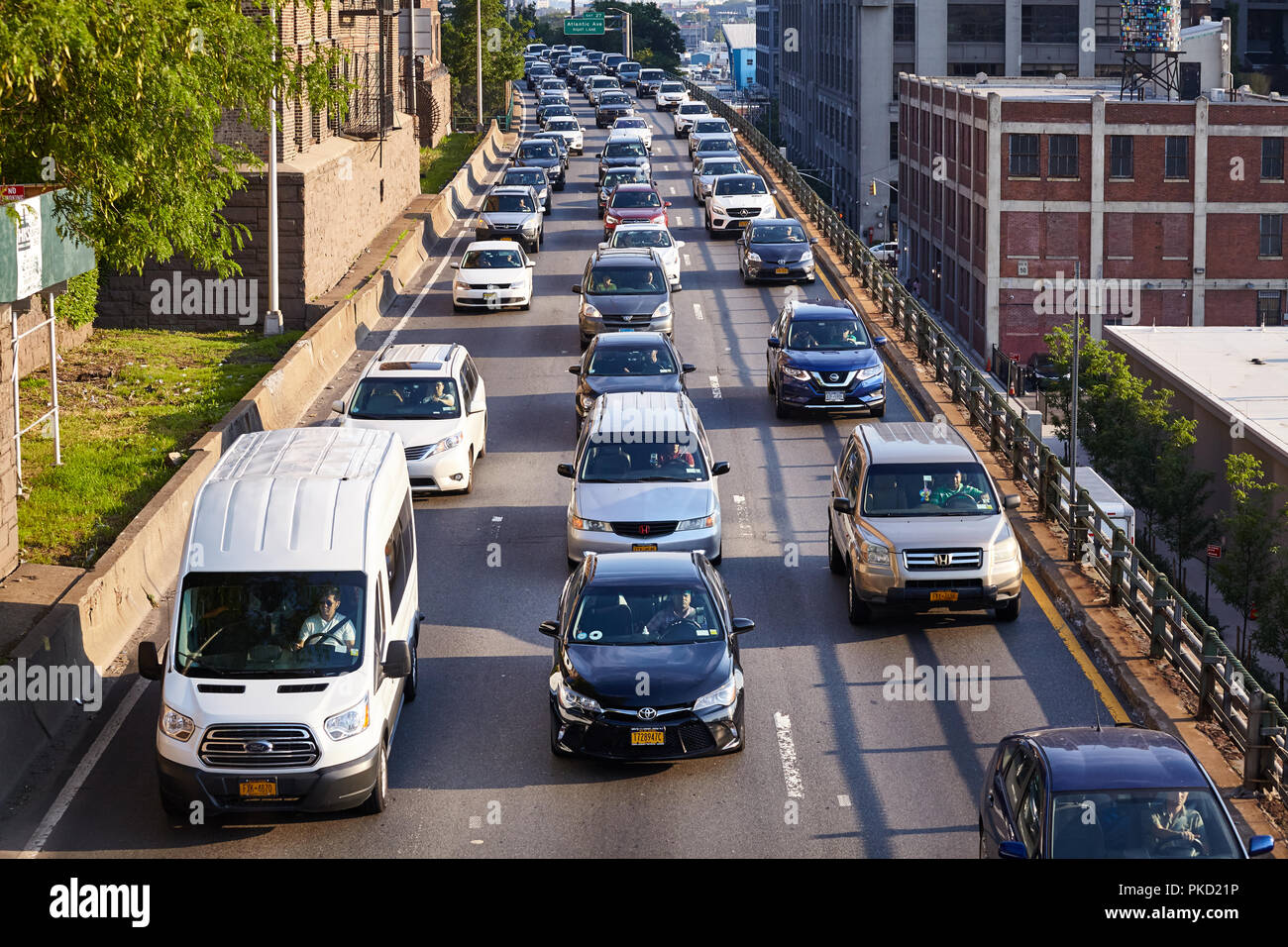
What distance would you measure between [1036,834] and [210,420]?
1827cm

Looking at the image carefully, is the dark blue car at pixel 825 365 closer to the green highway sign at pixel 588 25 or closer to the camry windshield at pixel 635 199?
the camry windshield at pixel 635 199

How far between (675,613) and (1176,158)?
70083 millimetres

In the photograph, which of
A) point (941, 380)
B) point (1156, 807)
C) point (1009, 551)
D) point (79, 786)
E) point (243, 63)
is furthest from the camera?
point (941, 380)

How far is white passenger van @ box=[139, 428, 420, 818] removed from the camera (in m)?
12.8

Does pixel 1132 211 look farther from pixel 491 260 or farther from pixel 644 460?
pixel 644 460

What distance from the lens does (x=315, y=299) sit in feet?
121

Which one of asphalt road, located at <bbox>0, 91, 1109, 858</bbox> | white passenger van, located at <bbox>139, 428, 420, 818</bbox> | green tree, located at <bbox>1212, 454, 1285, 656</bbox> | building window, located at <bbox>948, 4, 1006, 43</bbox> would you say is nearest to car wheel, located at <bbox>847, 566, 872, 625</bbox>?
asphalt road, located at <bbox>0, 91, 1109, 858</bbox>

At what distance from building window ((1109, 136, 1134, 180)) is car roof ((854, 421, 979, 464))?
62.9 m

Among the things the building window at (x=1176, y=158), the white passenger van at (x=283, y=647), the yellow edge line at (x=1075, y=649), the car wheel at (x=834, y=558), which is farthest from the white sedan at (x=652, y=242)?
the building window at (x=1176, y=158)

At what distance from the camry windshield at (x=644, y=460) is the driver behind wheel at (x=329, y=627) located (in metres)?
6.49

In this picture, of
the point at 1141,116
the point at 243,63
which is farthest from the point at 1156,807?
the point at 1141,116

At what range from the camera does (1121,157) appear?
78.8 m

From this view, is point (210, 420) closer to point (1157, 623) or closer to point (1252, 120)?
point (1157, 623)

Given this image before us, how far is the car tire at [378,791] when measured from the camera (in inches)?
519
